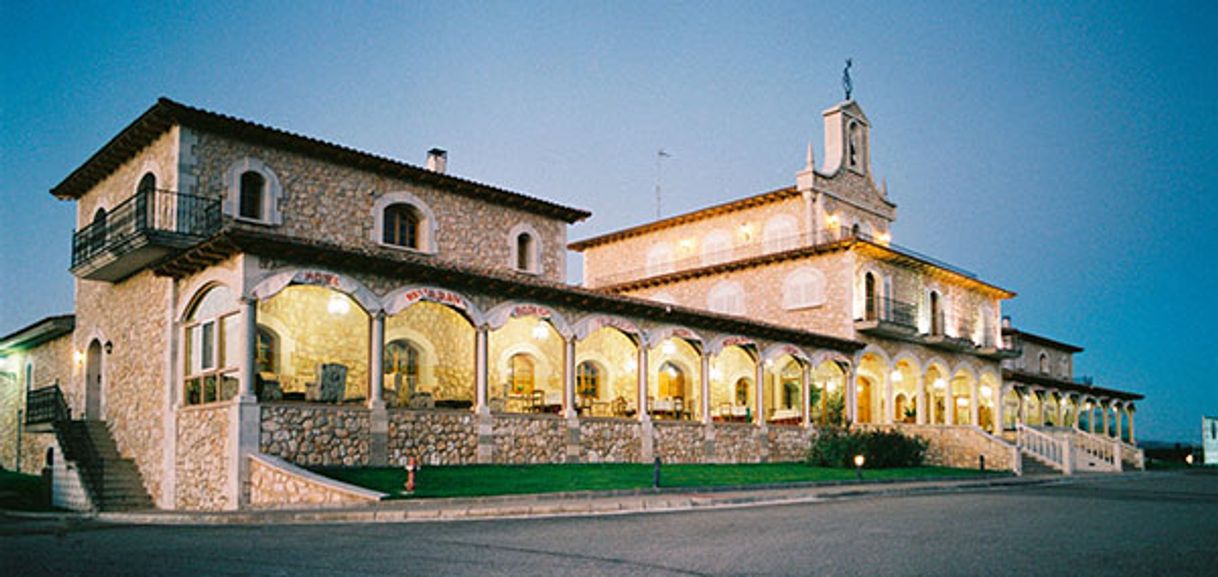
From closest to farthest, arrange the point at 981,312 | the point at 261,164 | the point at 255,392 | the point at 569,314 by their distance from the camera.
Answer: the point at 255,392
the point at 261,164
the point at 569,314
the point at 981,312

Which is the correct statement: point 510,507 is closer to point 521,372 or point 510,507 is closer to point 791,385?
point 521,372

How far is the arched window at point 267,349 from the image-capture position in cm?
2078

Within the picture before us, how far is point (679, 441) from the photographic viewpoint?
25016mm

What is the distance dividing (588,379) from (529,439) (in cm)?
781

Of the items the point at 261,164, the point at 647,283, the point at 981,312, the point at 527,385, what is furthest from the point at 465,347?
the point at 981,312

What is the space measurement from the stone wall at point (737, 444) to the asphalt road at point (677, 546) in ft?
41.3

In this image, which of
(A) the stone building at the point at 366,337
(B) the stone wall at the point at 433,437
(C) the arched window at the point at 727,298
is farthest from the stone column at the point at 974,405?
(B) the stone wall at the point at 433,437

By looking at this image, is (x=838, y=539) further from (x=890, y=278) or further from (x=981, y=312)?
(x=981, y=312)

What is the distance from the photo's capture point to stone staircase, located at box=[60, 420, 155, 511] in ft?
61.4

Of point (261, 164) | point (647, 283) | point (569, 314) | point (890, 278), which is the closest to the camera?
point (261, 164)

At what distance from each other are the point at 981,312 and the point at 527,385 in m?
24.1

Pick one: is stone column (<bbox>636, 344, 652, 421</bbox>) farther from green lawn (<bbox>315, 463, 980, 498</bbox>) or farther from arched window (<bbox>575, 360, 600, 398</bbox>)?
arched window (<bbox>575, 360, 600, 398</bbox>)

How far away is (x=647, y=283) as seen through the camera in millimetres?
39094

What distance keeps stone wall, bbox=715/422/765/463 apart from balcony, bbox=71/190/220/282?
14163 millimetres
